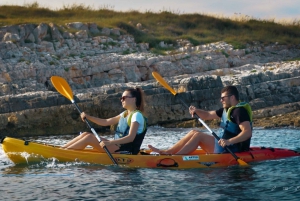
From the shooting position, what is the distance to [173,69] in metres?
19.9

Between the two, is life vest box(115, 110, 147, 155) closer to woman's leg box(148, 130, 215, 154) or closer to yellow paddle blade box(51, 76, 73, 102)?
woman's leg box(148, 130, 215, 154)

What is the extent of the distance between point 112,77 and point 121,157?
10312mm

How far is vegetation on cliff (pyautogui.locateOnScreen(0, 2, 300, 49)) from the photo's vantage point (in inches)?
923

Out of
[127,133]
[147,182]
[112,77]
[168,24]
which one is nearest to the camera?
[147,182]

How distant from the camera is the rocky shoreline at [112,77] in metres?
15.1

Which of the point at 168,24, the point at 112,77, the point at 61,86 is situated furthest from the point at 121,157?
the point at 168,24

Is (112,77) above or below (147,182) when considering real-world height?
above

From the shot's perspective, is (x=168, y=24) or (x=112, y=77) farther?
(x=168, y=24)

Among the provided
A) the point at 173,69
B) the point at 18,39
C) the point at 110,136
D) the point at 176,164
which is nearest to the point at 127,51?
the point at 173,69

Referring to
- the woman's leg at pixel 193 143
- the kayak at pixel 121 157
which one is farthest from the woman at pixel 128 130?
the woman's leg at pixel 193 143

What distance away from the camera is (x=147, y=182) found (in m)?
7.43

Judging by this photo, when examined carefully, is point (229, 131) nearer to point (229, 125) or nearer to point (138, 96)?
point (229, 125)

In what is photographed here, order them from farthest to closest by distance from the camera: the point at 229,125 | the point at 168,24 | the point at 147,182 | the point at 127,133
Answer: the point at 168,24, the point at 127,133, the point at 229,125, the point at 147,182

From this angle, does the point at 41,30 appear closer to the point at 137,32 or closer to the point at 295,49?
the point at 137,32
